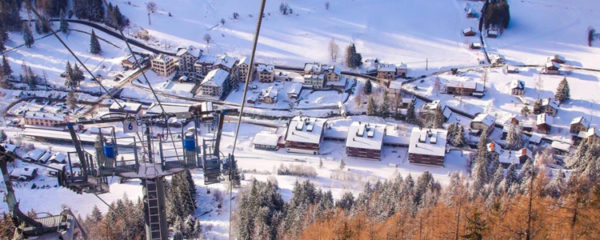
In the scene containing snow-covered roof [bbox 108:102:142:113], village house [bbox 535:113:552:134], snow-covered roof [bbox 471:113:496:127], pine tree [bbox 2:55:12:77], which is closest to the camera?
snow-covered roof [bbox 471:113:496:127]

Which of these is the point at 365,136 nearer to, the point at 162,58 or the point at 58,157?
the point at 58,157

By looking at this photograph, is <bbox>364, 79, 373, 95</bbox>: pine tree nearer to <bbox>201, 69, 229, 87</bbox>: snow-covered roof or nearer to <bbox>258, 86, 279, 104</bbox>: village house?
<bbox>258, 86, 279, 104</bbox>: village house

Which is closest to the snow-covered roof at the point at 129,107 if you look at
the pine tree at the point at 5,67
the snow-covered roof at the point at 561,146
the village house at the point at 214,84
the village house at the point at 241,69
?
the village house at the point at 214,84

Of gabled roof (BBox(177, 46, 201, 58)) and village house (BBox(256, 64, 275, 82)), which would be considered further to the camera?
gabled roof (BBox(177, 46, 201, 58))

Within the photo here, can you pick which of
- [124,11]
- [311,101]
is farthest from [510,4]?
[124,11]

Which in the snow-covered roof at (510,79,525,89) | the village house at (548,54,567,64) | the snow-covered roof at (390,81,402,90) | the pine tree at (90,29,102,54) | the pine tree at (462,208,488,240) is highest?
the pine tree at (90,29,102,54)

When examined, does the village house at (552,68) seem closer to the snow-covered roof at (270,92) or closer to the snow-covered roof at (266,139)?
the snow-covered roof at (270,92)

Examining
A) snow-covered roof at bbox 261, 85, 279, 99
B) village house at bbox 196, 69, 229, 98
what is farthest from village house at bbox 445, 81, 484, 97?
village house at bbox 196, 69, 229, 98
